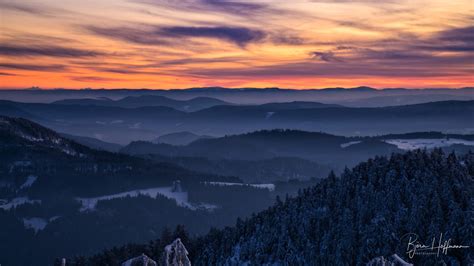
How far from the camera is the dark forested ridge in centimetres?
12506

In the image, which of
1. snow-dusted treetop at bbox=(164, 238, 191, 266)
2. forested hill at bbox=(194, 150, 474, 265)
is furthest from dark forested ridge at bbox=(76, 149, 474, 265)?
snow-dusted treetop at bbox=(164, 238, 191, 266)

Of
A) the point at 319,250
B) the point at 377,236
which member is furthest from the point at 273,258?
the point at 377,236

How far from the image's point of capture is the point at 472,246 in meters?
117

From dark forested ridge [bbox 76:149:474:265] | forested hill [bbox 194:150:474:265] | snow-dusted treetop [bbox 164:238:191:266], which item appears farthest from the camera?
forested hill [bbox 194:150:474:265]

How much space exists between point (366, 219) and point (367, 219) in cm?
22

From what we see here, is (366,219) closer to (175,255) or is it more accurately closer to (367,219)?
(367,219)

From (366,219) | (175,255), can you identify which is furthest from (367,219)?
(175,255)

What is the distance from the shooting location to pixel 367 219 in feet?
446

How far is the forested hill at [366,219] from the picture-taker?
12550 centimetres

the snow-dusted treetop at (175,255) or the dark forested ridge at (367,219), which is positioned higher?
the snow-dusted treetop at (175,255)

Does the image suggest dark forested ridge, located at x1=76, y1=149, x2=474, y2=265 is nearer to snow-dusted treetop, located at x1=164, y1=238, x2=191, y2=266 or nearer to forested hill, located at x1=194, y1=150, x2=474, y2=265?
forested hill, located at x1=194, y1=150, x2=474, y2=265

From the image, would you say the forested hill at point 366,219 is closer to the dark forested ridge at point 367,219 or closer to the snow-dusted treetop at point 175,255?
the dark forested ridge at point 367,219

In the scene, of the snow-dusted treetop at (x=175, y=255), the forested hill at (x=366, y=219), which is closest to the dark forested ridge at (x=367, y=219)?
the forested hill at (x=366, y=219)

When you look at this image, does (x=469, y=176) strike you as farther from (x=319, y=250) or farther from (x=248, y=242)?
(x=248, y=242)
